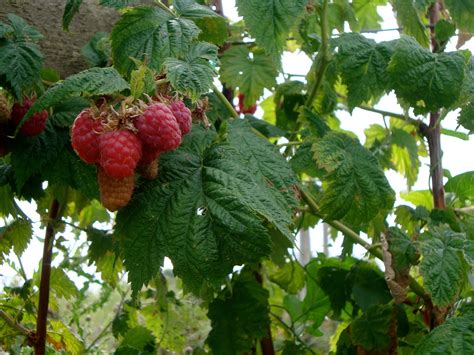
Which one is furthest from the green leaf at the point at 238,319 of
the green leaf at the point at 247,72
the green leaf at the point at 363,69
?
the green leaf at the point at 363,69

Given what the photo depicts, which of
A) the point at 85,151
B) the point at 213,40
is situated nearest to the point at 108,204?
the point at 85,151

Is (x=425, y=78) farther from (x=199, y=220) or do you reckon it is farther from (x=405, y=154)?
(x=405, y=154)

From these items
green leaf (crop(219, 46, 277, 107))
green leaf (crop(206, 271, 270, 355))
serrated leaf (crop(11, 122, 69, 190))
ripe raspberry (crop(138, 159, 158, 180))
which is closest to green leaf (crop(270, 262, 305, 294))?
green leaf (crop(206, 271, 270, 355))

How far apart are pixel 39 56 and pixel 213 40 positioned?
11.8 inches

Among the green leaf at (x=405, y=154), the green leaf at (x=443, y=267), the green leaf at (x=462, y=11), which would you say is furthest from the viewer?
Result: the green leaf at (x=405, y=154)

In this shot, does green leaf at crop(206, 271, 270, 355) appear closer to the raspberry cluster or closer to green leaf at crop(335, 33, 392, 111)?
green leaf at crop(335, 33, 392, 111)

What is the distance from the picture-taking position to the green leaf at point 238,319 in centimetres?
155

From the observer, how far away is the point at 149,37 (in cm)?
98

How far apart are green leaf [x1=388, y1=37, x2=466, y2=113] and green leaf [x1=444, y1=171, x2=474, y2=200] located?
43cm

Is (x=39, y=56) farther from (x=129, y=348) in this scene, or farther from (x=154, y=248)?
(x=129, y=348)

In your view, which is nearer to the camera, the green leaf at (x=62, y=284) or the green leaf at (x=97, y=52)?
the green leaf at (x=97, y=52)

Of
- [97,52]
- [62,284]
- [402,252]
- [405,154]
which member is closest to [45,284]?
[62,284]

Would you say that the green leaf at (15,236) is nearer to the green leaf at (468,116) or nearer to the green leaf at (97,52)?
the green leaf at (97,52)

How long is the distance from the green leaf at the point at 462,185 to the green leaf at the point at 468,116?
0.34m
